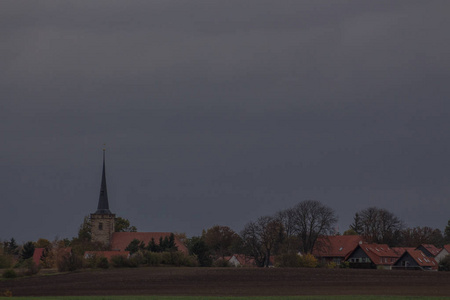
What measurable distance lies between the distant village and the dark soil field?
11.5 meters

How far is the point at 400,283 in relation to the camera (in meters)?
60.2

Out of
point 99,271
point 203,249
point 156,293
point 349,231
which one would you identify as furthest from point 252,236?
point 349,231

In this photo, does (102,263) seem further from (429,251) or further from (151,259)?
(429,251)

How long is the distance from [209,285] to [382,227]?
8351 cm

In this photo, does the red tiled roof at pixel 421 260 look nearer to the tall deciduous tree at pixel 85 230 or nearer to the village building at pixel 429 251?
the village building at pixel 429 251

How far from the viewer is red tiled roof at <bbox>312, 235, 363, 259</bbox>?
119 m

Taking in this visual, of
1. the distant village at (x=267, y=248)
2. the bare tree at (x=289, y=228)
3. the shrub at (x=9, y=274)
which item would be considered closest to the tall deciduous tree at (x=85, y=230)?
the distant village at (x=267, y=248)

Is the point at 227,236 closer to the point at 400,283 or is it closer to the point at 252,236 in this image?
the point at 252,236

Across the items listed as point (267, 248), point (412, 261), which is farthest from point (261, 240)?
point (412, 261)

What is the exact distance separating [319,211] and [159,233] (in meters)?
45.5

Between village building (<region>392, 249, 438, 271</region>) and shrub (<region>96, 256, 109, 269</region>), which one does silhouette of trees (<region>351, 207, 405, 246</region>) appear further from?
shrub (<region>96, 256, 109, 269</region>)

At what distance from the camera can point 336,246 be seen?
126m

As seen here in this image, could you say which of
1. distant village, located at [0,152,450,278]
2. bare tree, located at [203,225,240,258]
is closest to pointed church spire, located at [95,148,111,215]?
distant village, located at [0,152,450,278]

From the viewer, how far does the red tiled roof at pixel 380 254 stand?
4505 inches
